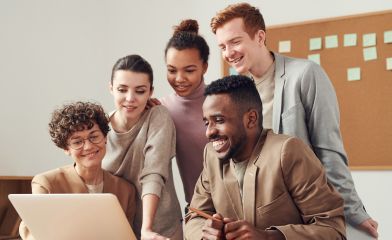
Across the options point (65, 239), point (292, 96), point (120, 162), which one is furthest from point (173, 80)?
point (65, 239)

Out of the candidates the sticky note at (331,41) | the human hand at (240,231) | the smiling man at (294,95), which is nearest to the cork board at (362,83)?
the sticky note at (331,41)

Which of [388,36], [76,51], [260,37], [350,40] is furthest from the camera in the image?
[76,51]

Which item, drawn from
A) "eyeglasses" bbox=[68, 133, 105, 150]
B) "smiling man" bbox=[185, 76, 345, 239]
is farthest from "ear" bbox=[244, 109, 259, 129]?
"eyeglasses" bbox=[68, 133, 105, 150]

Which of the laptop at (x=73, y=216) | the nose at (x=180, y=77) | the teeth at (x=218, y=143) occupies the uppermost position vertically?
the nose at (x=180, y=77)

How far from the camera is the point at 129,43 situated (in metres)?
4.29

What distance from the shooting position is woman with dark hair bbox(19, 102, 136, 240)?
208 cm

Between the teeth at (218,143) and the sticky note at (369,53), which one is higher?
the sticky note at (369,53)

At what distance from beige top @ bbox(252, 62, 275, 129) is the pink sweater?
346 mm

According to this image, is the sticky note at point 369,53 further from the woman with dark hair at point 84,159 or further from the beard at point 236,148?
the beard at point 236,148

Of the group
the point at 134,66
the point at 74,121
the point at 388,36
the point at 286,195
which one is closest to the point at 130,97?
the point at 134,66

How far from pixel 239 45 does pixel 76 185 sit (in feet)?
2.68

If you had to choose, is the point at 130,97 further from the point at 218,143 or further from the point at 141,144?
the point at 218,143

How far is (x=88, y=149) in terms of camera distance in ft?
6.82

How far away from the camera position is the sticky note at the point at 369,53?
141 inches
